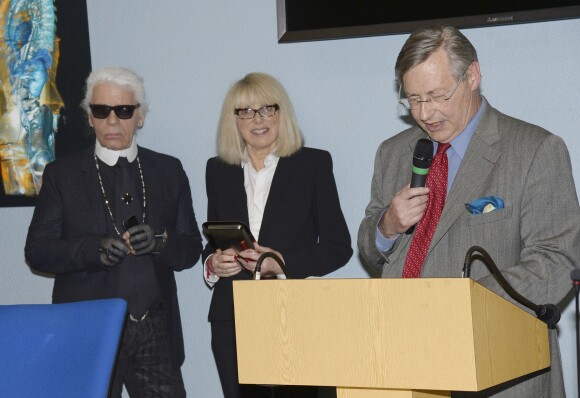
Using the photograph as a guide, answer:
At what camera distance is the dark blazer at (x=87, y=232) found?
12.7ft

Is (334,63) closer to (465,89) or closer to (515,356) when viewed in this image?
(465,89)

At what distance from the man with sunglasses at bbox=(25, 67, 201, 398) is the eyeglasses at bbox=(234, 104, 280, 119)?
534 millimetres

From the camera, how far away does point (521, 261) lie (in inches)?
98.0

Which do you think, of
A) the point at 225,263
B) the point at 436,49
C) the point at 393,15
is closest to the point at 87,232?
the point at 225,263

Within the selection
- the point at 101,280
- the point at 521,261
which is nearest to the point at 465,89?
the point at 521,261

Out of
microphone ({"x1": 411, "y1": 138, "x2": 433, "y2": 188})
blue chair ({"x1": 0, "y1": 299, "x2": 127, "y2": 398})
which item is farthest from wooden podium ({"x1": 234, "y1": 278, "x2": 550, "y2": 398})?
microphone ({"x1": 411, "y1": 138, "x2": 433, "y2": 188})

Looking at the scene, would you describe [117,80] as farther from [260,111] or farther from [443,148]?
[443,148]

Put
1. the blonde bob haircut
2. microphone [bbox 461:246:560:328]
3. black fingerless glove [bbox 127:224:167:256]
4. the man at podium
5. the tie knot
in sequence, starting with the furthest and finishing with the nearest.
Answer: the blonde bob haircut → black fingerless glove [bbox 127:224:167:256] → the tie knot → the man at podium → microphone [bbox 461:246:560:328]

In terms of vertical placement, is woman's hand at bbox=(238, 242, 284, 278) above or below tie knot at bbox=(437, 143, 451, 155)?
below

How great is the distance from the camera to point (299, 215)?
150 inches

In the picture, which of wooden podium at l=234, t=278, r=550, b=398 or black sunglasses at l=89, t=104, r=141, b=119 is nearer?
wooden podium at l=234, t=278, r=550, b=398

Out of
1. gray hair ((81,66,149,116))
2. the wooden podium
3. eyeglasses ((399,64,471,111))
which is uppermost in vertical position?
gray hair ((81,66,149,116))

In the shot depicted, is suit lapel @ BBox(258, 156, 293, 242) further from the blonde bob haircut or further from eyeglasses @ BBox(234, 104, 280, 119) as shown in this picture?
eyeglasses @ BBox(234, 104, 280, 119)

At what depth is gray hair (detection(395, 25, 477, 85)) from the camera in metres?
2.73
